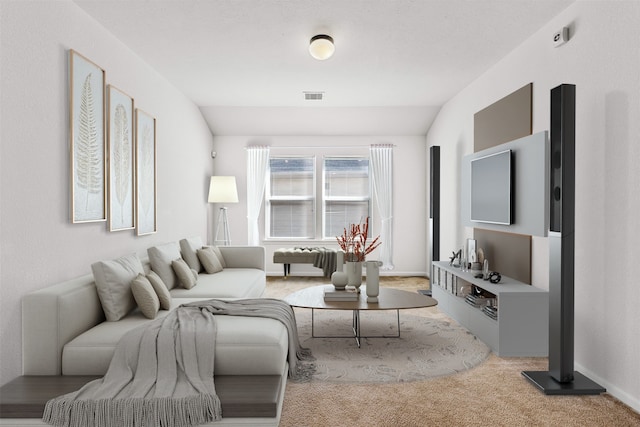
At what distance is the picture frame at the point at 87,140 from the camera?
3.22 meters

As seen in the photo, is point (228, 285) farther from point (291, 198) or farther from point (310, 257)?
point (291, 198)

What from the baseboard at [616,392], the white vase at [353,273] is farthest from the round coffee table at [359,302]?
the baseboard at [616,392]

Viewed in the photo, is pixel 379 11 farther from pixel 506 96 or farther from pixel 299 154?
pixel 299 154

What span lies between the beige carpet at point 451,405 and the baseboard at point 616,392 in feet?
0.13

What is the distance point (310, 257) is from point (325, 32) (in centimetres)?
397

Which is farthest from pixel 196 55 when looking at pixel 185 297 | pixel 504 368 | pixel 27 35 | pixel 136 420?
pixel 504 368

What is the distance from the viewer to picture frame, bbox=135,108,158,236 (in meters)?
4.42

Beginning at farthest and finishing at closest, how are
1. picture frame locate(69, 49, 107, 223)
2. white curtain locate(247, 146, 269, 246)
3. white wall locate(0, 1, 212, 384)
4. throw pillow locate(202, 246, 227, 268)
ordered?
white curtain locate(247, 146, 269, 246) < throw pillow locate(202, 246, 227, 268) < picture frame locate(69, 49, 107, 223) < white wall locate(0, 1, 212, 384)

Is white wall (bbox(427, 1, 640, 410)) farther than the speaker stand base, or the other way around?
the speaker stand base

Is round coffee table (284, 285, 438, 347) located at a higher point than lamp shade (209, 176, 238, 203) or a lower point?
lower

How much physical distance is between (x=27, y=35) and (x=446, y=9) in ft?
9.64

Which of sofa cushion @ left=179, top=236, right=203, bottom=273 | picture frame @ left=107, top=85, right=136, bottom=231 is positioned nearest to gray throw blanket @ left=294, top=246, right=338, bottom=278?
sofa cushion @ left=179, top=236, right=203, bottom=273

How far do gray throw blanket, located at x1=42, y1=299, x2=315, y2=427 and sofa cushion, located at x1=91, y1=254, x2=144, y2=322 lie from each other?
0.42 meters

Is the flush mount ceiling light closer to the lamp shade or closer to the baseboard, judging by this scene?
the baseboard
